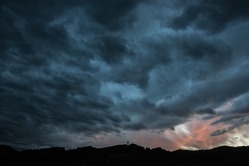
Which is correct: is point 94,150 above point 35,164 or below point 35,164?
above

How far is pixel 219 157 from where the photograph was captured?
81062mm

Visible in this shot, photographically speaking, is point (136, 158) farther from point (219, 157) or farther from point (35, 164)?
point (35, 164)

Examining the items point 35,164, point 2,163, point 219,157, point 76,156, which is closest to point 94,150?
point 76,156

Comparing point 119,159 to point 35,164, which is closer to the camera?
point 119,159

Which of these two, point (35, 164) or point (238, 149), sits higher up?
point (238, 149)

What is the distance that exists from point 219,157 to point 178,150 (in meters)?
15.2

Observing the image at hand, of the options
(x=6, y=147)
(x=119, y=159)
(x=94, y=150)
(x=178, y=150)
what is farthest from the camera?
(x=6, y=147)

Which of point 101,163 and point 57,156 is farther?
point 57,156

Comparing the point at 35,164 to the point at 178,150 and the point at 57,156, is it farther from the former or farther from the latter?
the point at 178,150

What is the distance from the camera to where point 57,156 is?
325 feet

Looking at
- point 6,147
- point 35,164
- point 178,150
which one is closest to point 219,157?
point 178,150

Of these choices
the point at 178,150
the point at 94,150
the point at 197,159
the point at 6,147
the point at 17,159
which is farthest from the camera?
the point at 6,147

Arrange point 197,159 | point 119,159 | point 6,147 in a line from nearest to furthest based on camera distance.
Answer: point 119,159 < point 197,159 < point 6,147

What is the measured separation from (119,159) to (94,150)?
30081mm
